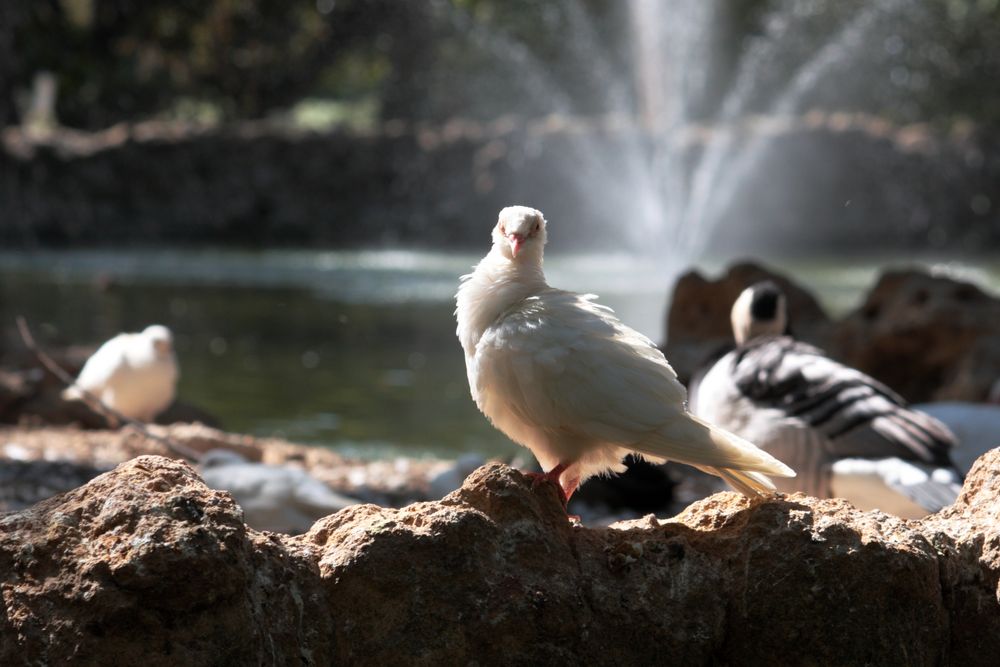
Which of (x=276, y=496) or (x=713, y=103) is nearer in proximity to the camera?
(x=276, y=496)

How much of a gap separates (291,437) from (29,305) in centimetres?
846

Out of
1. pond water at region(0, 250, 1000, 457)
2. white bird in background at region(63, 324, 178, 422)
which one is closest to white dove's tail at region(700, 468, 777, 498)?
white bird in background at region(63, 324, 178, 422)

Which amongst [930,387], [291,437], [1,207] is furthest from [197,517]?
[1,207]

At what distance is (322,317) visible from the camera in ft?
55.4

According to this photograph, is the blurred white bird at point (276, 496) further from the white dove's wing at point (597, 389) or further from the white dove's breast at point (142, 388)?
the white dove's breast at point (142, 388)

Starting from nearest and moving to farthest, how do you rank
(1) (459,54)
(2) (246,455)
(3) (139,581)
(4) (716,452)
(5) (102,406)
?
(3) (139,581), (4) (716,452), (5) (102,406), (2) (246,455), (1) (459,54)

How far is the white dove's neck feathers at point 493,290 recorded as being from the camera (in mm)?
3320

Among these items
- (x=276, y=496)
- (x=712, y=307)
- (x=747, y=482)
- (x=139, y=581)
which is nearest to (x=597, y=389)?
(x=747, y=482)

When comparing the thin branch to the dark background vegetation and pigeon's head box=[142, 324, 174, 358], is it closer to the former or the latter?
pigeon's head box=[142, 324, 174, 358]

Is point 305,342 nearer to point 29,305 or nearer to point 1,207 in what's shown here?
point 29,305

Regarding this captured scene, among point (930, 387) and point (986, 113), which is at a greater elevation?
point (986, 113)

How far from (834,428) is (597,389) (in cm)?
243

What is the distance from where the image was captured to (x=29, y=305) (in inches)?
685

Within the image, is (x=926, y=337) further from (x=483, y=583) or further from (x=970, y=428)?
(x=483, y=583)
